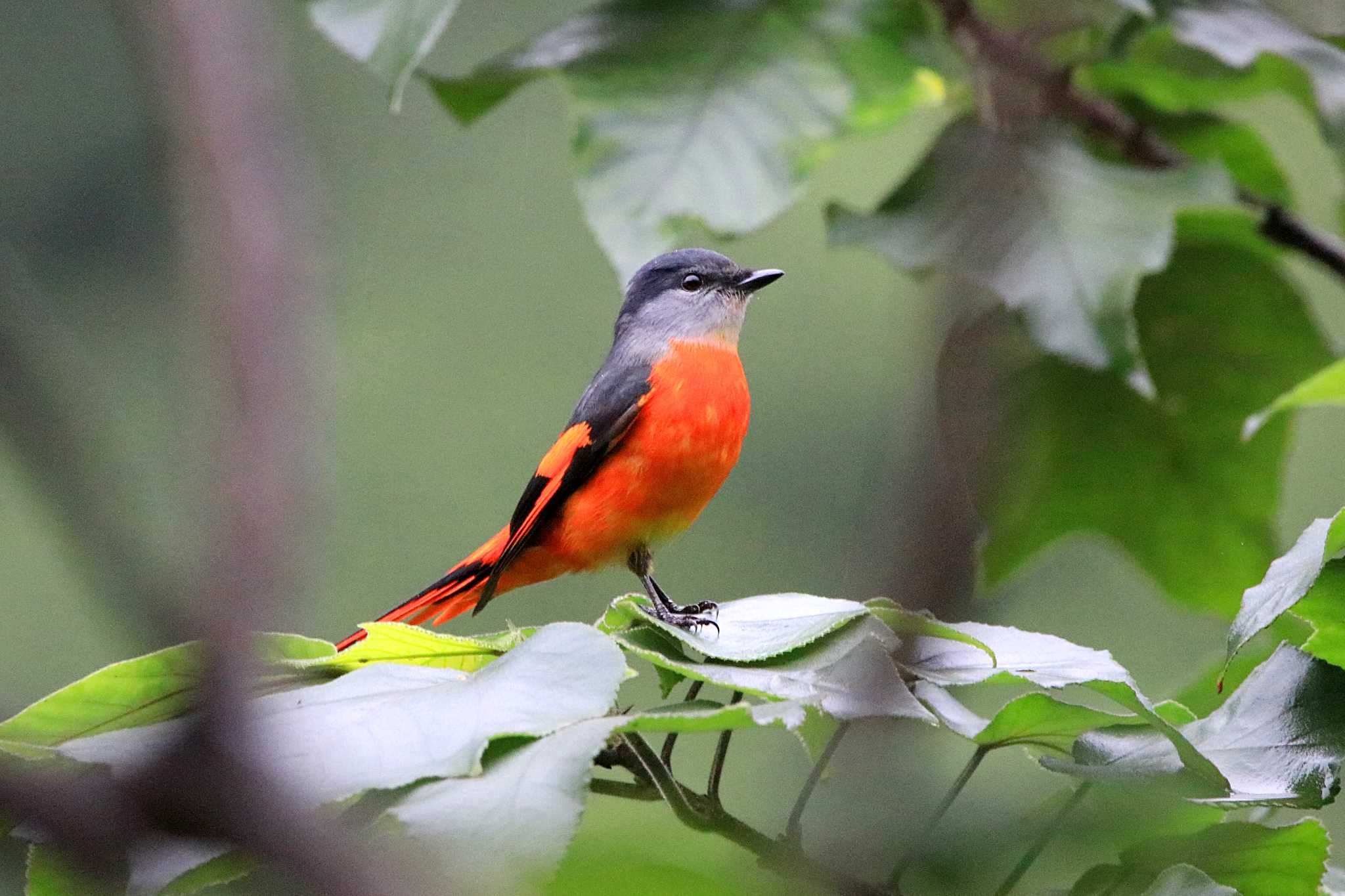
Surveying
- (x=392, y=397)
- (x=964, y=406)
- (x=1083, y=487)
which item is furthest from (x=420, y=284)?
(x=964, y=406)

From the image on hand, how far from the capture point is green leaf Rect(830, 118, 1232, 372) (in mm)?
1760

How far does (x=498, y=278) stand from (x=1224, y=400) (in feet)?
21.1

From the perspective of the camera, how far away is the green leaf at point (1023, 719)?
112 centimetres

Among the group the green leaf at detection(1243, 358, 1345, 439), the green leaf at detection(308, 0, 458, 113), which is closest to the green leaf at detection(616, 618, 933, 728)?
the green leaf at detection(1243, 358, 1345, 439)

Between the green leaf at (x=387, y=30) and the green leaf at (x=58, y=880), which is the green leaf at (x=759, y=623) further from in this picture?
the green leaf at (x=387, y=30)

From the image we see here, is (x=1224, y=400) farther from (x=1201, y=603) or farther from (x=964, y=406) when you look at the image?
(x=964, y=406)

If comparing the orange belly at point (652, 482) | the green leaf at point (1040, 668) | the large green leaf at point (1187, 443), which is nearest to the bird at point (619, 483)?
the orange belly at point (652, 482)

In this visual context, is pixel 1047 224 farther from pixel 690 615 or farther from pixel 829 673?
pixel 829 673

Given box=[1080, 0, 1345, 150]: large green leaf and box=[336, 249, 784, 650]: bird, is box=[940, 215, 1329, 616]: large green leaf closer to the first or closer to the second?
box=[1080, 0, 1345, 150]: large green leaf

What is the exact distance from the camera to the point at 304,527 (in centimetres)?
55

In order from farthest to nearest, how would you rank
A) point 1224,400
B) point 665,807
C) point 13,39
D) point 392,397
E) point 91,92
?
1. point 13,39
2. point 91,92
3. point 392,397
4. point 1224,400
5. point 665,807

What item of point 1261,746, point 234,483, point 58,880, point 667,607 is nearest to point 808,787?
point 1261,746

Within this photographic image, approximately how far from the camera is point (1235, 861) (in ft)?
3.94

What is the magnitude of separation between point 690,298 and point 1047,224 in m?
1.12
